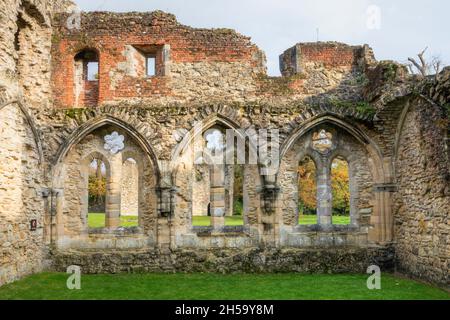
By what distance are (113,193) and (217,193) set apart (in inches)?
98.6

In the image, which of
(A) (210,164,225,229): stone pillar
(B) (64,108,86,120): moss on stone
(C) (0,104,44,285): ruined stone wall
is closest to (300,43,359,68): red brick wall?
(A) (210,164,225,229): stone pillar

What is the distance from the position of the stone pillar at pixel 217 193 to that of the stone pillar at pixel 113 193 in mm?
2259

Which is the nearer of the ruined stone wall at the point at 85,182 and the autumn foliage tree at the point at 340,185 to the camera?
the ruined stone wall at the point at 85,182

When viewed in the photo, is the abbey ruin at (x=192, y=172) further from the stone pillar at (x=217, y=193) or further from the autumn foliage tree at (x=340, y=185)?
the autumn foliage tree at (x=340, y=185)

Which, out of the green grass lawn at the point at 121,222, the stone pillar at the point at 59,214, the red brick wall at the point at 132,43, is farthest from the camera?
the green grass lawn at the point at 121,222

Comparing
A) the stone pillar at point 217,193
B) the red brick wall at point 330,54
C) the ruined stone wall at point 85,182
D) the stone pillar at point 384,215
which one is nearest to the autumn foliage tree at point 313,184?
the red brick wall at point 330,54

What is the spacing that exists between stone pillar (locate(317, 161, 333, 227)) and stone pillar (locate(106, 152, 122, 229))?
4849 millimetres

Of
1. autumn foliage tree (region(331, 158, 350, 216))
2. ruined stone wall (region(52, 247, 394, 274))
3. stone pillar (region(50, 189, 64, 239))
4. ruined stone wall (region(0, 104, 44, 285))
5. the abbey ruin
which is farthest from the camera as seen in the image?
autumn foliage tree (region(331, 158, 350, 216))

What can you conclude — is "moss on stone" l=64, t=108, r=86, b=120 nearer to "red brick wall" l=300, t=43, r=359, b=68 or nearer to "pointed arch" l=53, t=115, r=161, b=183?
"pointed arch" l=53, t=115, r=161, b=183

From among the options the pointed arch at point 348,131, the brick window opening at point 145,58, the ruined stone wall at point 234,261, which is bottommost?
the ruined stone wall at point 234,261

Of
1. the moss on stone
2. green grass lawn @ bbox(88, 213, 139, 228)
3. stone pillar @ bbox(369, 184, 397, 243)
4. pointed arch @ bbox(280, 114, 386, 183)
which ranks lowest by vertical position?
green grass lawn @ bbox(88, 213, 139, 228)

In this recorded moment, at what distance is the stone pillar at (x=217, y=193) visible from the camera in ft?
34.9

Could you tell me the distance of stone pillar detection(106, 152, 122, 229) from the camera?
1070 cm

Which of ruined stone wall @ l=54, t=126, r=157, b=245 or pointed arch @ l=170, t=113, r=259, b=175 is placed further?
ruined stone wall @ l=54, t=126, r=157, b=245
